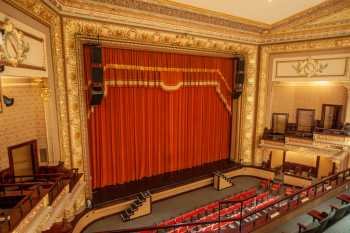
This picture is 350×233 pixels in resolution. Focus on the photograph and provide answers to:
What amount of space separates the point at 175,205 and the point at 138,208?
1412mm

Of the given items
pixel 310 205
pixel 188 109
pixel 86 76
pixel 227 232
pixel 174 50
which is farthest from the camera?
pixel 188 109

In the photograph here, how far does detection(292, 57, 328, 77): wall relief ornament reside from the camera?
905 centimetres

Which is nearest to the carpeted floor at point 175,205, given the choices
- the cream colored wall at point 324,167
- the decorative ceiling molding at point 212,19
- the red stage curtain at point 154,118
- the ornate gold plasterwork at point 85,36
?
the red stage curtain at point 154,118

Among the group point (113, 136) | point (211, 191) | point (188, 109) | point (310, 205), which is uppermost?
point (188, 109)

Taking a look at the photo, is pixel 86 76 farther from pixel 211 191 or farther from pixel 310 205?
pixel 310 205

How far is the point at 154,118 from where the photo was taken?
8750mm

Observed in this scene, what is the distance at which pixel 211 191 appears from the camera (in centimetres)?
896

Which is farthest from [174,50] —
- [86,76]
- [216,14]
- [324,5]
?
[324,5]

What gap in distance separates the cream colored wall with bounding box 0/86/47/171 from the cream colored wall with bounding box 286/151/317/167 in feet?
34.5

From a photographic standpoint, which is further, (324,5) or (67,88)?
(324,5)

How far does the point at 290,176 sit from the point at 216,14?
7211 millimetres

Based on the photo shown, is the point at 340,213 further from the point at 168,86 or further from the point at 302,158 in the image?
the point at 302,158

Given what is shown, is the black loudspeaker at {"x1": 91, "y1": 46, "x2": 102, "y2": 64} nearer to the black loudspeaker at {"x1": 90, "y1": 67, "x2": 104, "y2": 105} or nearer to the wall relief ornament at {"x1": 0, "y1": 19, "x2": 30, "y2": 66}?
the black loudspeaker at {"x1": 90, "y1": 67, "x2": 104, "y2": 105}

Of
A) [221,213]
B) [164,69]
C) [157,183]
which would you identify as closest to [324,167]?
[221,213]
